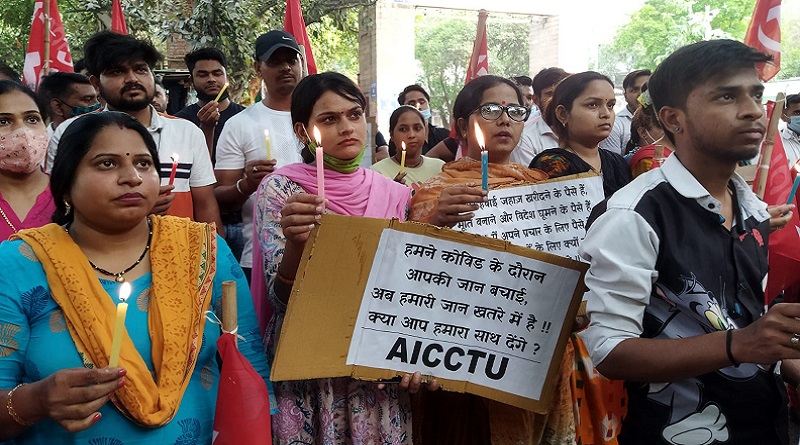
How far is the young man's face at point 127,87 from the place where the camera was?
366cm

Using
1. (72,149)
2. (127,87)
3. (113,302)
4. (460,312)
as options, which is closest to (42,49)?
(127,87)

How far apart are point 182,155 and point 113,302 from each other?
67.7 inches

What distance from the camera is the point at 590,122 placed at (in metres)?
3.44

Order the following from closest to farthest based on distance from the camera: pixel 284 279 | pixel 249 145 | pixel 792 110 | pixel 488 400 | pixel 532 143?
pixel 284 279, pixel 488 400, pixel 249 145, pixel 532 143, pixel 792 110

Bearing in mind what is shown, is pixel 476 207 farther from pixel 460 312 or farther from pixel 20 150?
pixel 20 150

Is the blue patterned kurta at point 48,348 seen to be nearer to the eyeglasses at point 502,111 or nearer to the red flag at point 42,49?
the eyeglasses at point 502,111

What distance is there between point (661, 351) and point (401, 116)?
13.9 feet

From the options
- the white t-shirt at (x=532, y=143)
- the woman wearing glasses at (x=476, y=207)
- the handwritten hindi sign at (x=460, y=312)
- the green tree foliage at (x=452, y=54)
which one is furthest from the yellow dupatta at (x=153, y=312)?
the green tree foliage at (x=452, y=54)

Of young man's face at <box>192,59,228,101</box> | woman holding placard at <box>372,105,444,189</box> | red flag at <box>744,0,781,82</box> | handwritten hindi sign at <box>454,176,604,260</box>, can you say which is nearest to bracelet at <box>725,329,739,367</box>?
handwritten hindi sign at <box>454,176,604,260</box>

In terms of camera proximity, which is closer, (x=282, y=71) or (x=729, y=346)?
(x=729, y=346)

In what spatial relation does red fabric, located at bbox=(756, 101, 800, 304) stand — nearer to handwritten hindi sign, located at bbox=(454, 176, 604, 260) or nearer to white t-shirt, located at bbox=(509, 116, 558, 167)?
white t-shirt, located at bbox=(509, 116, 558, 167)

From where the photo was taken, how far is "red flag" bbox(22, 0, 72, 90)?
5.86 m

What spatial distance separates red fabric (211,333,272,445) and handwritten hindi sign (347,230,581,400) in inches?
13.4

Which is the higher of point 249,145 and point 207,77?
point 207,77
